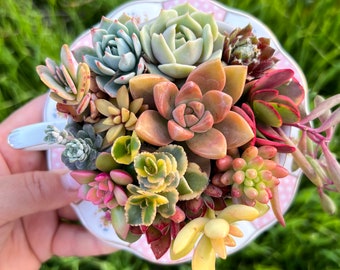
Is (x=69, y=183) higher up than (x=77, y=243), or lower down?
higher up

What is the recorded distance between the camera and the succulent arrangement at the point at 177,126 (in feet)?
1.40

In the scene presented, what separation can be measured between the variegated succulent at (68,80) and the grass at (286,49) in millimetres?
490

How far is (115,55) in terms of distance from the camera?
458 millimetres

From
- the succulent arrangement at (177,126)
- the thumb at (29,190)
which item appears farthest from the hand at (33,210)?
the succulent arrangement at (177,126)

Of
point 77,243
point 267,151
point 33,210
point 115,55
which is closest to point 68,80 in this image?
point 115,55

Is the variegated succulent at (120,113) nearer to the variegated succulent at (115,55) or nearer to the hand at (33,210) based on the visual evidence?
the variegated succulent at (115,55)

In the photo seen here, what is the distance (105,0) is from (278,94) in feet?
1.93

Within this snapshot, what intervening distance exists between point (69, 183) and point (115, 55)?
0.76 feet

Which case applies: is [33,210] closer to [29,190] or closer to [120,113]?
[29,190]

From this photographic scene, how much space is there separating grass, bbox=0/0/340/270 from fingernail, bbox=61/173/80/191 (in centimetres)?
28

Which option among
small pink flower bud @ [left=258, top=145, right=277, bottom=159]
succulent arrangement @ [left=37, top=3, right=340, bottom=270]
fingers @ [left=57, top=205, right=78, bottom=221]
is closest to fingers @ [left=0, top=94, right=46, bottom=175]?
fingers @ [left=57, top=205, right=78, bottom=221]

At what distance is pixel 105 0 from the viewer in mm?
939

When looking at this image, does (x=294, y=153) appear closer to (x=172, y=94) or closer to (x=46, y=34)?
(x=172, y=94)

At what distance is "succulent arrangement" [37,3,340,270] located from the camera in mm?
426
